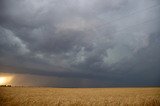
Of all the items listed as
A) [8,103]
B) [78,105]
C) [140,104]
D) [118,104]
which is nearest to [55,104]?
[78,105]

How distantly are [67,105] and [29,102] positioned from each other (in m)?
4.61

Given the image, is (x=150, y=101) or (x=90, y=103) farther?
(x=150, y=101)

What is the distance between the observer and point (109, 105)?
761 inches

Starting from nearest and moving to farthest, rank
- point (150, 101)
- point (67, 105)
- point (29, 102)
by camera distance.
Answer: point (67, 105) → point (29, 102) → point (150, 101)

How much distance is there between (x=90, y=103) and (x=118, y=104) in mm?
3157

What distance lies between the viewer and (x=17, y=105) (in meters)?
19.7

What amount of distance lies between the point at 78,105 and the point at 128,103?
5.85 m

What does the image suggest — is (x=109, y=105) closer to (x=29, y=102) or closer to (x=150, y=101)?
(x=150, y=101)

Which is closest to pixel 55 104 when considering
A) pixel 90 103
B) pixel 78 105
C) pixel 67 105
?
pixel 67 105

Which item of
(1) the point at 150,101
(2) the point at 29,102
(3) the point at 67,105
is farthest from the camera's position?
(1) the point at 150,101

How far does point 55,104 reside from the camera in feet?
62.7

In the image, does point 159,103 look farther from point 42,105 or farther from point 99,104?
point 42,105

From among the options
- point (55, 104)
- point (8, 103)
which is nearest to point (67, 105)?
point (55, 104)

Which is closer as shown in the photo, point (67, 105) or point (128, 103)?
point (67, 105)
